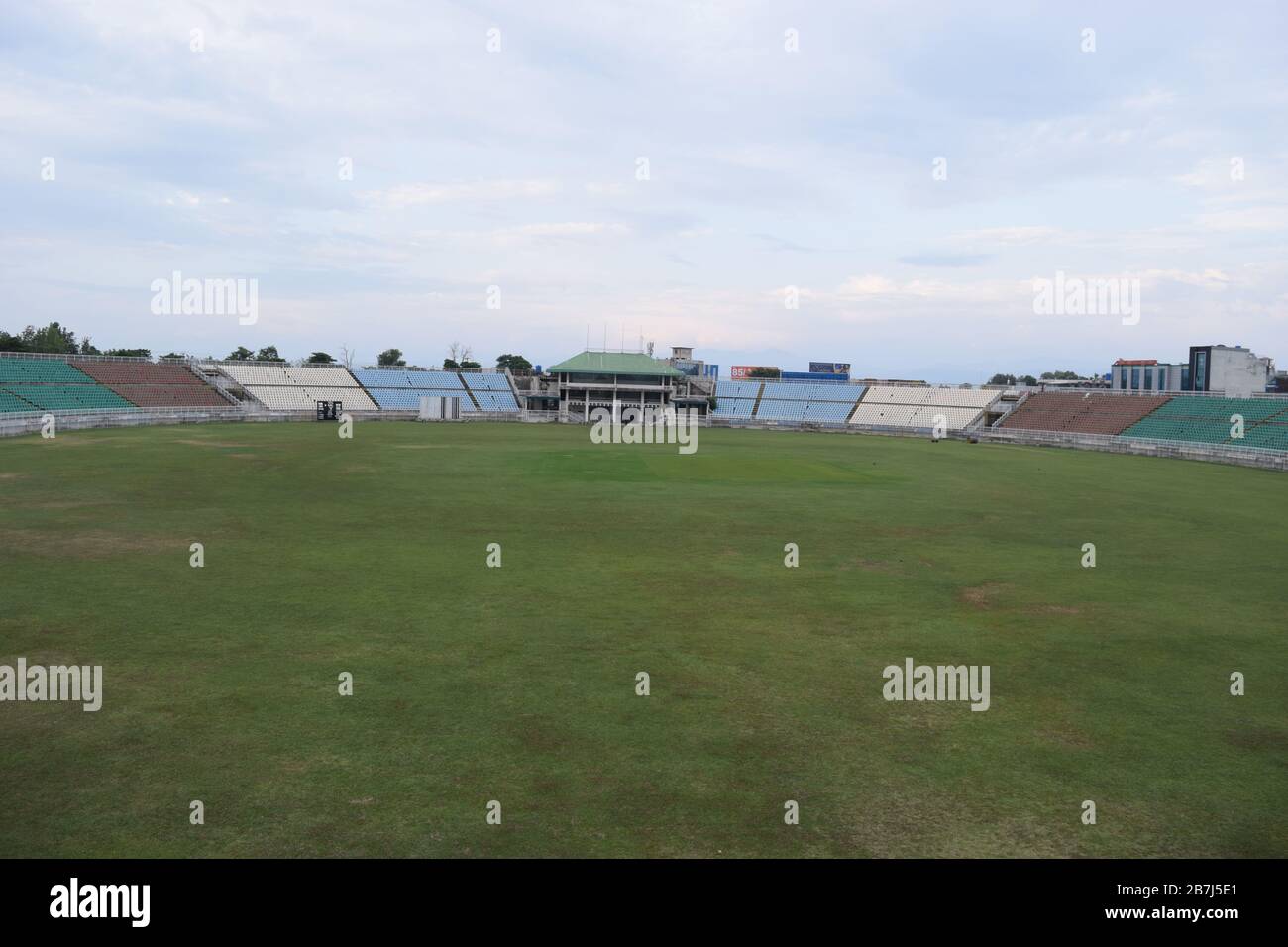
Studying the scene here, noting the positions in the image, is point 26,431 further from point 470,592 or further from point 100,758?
point 100,758

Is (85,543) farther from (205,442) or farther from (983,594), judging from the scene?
(205,442)

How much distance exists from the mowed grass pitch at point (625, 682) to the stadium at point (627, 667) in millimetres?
52

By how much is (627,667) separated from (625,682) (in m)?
0.59

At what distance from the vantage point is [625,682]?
11.2 meters

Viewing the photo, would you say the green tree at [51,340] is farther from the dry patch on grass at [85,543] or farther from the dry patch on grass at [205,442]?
the dry patch on grass at [85,543]

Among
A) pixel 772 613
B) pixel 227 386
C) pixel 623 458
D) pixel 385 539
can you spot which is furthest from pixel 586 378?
pixel 772 613

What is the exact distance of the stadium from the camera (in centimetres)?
766

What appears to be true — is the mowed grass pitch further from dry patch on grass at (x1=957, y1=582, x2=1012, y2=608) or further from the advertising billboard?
the advertising billboard

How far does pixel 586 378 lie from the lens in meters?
94.2

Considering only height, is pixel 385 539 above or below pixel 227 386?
below

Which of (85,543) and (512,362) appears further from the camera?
(512,362)

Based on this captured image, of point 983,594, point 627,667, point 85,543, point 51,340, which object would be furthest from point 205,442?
point 51,340

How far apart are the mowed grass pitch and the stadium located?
0.17 ft

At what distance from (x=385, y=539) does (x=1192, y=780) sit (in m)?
16.4
